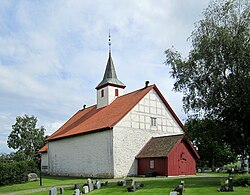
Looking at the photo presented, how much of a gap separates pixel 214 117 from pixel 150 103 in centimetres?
1474

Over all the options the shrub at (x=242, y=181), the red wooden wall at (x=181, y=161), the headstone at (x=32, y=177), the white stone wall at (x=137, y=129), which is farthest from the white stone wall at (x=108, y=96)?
the shrub at (x=242, y=181)

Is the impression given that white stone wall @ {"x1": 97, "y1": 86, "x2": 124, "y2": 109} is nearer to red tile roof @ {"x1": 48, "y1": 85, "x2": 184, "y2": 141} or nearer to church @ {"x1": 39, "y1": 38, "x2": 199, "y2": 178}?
church @ {"x1": 39, "y1": 38, "x2": 199, "y2": 178}

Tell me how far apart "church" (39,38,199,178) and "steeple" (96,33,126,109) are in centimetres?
13

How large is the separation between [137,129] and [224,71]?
607 inches

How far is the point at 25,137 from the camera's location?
65.1m

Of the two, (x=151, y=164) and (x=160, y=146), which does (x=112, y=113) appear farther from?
(x=151, y=164)

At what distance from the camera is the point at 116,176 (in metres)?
33.0

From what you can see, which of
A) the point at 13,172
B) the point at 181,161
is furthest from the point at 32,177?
the point at 181,161

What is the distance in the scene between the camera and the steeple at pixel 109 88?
42.8 m

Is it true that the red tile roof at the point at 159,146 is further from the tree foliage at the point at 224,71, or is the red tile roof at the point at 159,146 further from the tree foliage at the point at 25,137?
the tree foliage at the point at 25,137

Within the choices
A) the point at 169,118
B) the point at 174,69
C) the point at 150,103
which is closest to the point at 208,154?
the point at 169,118

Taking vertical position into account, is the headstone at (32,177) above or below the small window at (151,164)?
below

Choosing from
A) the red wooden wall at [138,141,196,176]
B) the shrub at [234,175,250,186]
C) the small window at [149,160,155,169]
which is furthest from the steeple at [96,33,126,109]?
the shrub at [234,175,250,186]

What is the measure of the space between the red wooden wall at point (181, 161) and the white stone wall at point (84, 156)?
5.98m
